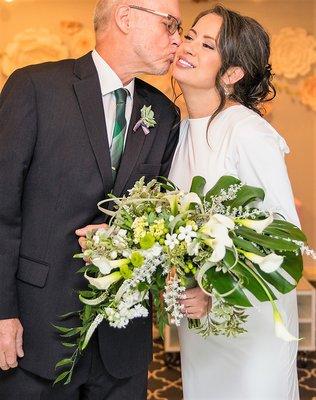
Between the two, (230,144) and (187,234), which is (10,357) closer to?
(187,234)

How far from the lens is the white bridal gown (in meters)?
2.31

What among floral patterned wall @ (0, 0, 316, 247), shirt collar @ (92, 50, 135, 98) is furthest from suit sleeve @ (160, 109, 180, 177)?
floral patterned wall @ (0, 0, 316, 247)

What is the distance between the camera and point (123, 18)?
2285mm

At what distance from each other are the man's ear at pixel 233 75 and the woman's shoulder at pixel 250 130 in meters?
0.16

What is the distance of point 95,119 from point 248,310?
100cm

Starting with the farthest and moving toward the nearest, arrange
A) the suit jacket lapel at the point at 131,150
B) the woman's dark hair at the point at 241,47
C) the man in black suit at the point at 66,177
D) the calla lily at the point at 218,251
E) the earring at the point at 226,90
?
the earring at the point at 226,90 → the woman's dark hair at the point at 241,47 → the suit jacket lapel at the point at 131,150 → the man in black suit at the point at 66,177 → the calla lily at the point at 218,251

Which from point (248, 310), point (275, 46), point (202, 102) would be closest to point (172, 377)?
point (248, 310)

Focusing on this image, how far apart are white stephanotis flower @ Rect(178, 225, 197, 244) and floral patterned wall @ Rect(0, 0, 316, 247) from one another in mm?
4247

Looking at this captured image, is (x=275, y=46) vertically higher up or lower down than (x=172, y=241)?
higher up

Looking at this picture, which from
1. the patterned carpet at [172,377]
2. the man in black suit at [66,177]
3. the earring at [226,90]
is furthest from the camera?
the patterned carpet at [172,377]

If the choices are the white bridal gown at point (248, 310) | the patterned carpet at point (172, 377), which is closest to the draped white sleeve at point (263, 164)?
the white bridal gown at point (248, 310)

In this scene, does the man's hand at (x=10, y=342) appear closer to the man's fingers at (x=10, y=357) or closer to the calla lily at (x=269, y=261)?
the man's fingers at (x=10, y=357)

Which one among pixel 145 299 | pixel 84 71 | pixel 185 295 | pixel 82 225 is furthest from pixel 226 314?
pixel 84 71

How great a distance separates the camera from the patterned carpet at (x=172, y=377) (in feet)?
12.7
